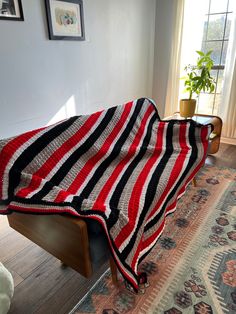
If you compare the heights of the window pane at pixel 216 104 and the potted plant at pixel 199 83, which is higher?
the potted plant at pixel 199 83

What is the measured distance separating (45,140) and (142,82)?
2396 mm

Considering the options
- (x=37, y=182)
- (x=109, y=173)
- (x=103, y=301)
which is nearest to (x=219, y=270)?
(x=103, y=301)

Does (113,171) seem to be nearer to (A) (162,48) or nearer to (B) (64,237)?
(B) (64,237)

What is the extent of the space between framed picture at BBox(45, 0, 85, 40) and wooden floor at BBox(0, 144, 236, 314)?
71.2 inches

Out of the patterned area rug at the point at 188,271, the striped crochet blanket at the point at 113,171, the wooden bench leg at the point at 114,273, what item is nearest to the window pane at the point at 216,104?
the striped crochet blanket at the point at 113,171

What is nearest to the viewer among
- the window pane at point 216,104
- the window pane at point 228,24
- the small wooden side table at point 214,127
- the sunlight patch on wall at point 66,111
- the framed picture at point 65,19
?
the framed picture at point 65,19

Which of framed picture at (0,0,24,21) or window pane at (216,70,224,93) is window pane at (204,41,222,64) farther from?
framed picture at (0,0,24,21)

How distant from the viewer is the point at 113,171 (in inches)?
63.8

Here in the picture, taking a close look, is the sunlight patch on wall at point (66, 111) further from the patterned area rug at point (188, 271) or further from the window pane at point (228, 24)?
the window pane at point (228, 24)

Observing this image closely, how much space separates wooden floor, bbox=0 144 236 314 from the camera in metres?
1.21

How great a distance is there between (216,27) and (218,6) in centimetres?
24

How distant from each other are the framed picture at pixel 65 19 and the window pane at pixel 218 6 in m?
1.84

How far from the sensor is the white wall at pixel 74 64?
1915 mm

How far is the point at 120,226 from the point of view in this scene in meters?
1.10
